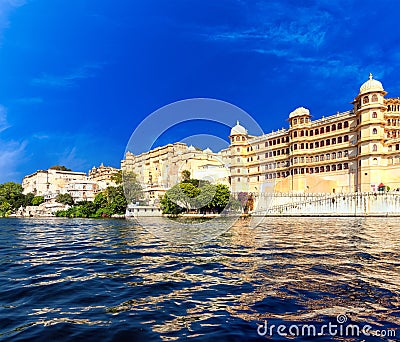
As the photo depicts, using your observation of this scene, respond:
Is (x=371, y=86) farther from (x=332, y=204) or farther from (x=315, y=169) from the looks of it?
(x=332, y=204)

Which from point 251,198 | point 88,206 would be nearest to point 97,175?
point 88,206

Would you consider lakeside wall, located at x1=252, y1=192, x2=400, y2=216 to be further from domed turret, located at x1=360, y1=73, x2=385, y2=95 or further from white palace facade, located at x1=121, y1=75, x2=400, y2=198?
domed turret, located at x1=360, y1=73, x2=385, y2=95

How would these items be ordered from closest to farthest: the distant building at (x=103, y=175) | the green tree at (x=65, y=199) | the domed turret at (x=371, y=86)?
the domed turret at (x=371, y=86) < the green tree at (x=65, y=199) < the distant building at (x=103, y=175)

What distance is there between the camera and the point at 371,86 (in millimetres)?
47875

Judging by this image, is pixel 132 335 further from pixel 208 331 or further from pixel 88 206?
pixel 88 206

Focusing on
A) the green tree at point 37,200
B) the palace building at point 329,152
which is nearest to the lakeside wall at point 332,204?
the palace building at point 329,152

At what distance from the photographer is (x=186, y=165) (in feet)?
237

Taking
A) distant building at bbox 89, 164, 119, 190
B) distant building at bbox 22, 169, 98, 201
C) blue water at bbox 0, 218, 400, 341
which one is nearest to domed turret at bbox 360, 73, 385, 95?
blue water at bbox 0, 218, 400, 341

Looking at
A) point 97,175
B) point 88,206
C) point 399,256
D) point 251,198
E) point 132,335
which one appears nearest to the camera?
point 132,335

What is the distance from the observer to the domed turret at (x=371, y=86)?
4744 centimetres

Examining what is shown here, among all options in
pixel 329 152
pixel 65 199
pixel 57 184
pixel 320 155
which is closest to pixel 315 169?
pixel 320 155

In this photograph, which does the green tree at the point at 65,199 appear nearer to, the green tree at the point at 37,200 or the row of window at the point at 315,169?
the green tree at the point at 37,200

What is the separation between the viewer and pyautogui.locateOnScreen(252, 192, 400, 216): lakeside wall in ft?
132

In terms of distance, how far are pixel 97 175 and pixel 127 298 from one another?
122311 millimetres
